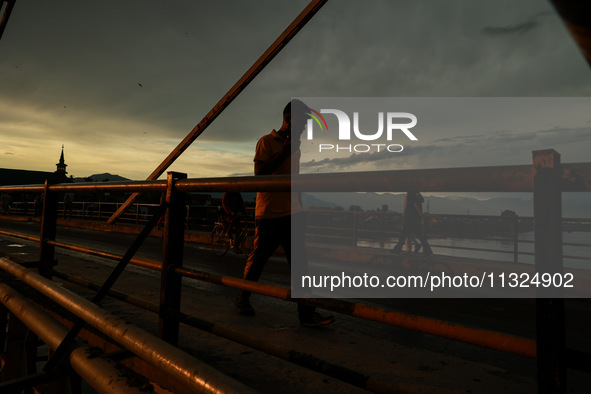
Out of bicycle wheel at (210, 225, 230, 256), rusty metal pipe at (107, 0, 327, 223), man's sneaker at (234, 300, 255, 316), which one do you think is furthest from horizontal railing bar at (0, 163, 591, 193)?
rusty metal pipe at (107, 0, 327, 223)

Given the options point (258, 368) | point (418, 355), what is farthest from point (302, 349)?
point (418, 355)

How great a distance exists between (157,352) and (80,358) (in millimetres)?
486

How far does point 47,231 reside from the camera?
12.1ft

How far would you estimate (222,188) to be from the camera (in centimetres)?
180

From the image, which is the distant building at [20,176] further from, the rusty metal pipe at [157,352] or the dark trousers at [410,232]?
the rusty metal pipe at [157,352]

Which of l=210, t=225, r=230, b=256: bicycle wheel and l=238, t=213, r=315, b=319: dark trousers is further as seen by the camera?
l=210, t=225, r=230, b=256: bicycle wheel

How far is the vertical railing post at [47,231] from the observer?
360cm

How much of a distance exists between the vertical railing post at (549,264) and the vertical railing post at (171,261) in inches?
66.9

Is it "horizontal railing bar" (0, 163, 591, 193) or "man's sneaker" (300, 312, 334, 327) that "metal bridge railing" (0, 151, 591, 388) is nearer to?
"horizontal railing bar" (0, 163, 591, 193)

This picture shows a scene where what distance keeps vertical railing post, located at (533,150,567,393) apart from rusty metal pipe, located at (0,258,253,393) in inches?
28.9

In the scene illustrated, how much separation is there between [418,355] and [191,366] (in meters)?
1.80

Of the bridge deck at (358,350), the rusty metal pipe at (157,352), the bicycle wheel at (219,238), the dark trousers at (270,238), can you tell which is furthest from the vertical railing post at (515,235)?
the rusty metal pipe at (157,352)

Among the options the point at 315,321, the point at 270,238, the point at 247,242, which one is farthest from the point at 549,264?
the point at 247,242

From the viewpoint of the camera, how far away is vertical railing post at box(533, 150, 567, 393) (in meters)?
0.89
